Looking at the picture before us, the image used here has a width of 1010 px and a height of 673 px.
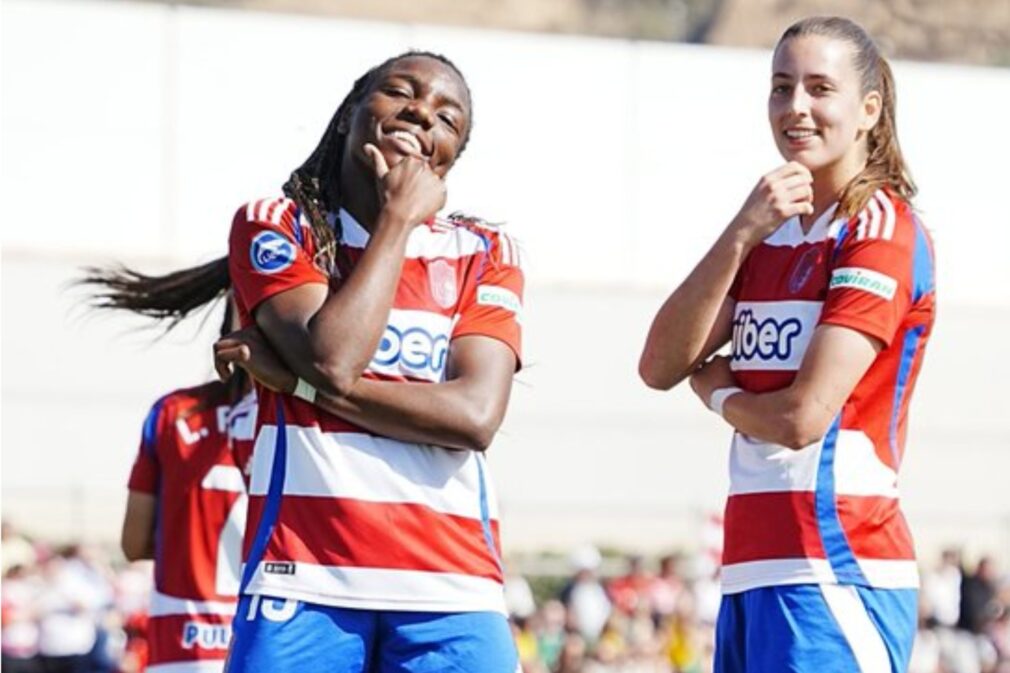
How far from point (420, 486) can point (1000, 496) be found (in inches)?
Result: 1289

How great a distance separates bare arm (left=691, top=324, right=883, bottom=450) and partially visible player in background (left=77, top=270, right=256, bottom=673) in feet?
9.75

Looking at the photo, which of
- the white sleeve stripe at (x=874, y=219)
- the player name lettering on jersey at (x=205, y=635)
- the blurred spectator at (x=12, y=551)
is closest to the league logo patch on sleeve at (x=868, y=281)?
the white sleeve stripe at (x=874, y=219)

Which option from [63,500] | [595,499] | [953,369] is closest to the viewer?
[63,500]

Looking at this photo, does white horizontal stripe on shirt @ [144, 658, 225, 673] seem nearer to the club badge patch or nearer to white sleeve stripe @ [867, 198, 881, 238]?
the club badge patch

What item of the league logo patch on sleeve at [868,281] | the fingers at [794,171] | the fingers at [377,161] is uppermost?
the fingers at [377,161]

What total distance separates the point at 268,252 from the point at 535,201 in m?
31.2

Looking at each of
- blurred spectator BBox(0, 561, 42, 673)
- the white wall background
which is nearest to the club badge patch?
blurred spectator BBox(0, 561, 42, 673)

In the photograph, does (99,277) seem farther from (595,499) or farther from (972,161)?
(972,161)

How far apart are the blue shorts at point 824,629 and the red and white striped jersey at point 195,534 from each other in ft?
9.81

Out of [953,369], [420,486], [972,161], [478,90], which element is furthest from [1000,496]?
[420,486]

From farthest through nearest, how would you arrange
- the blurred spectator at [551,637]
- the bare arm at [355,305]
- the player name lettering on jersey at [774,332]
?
1. the blurred spectator at [551,637]
2. the player name lettering on jersey at [774,332]
3. the bare arm at [355,305]

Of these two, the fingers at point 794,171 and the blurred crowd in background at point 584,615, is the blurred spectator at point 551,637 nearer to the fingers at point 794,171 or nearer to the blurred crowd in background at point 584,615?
the blurred crowd in background at point 584,615

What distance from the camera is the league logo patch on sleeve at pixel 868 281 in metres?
5.48

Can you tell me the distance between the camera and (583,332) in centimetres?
3709
